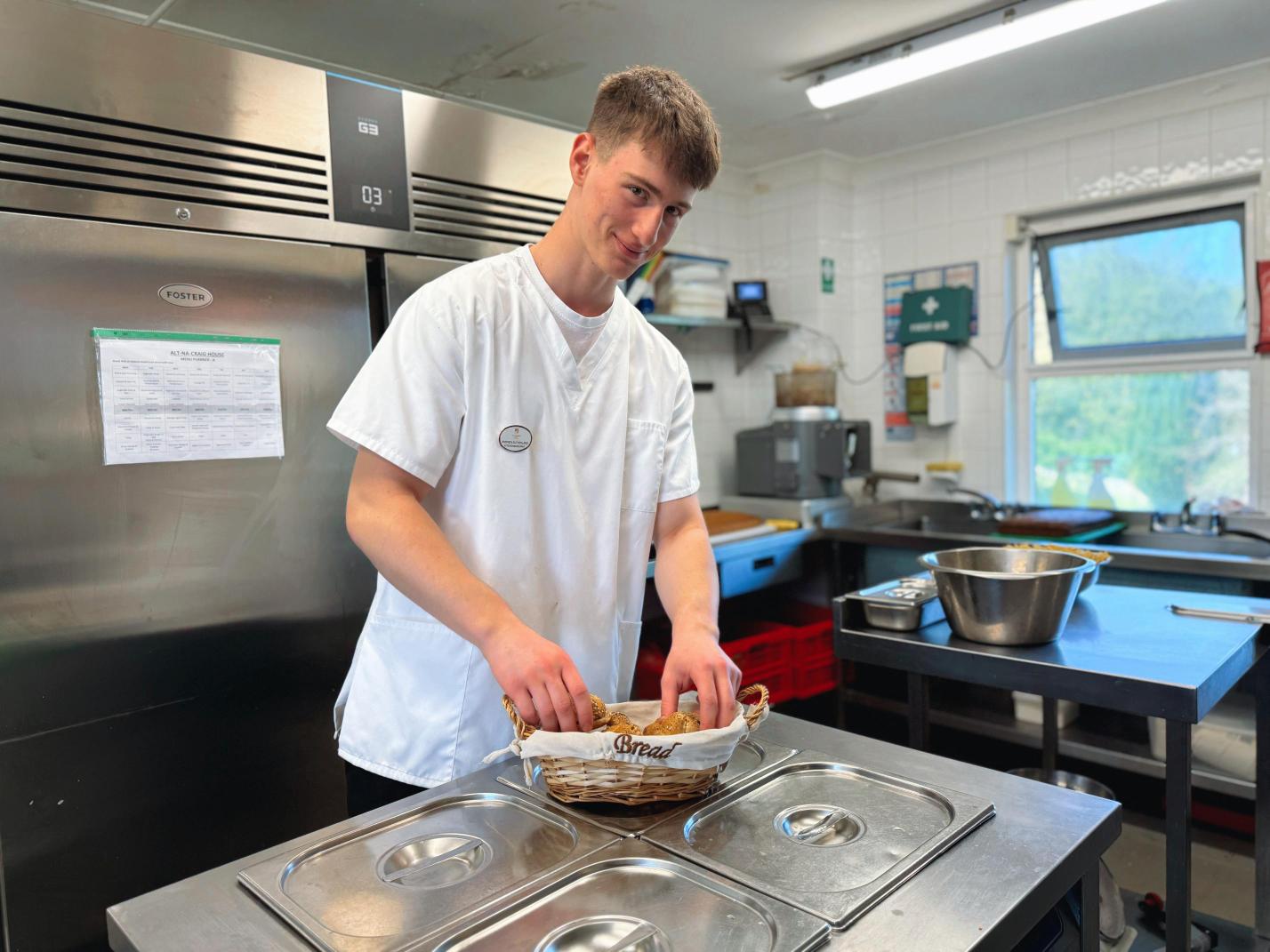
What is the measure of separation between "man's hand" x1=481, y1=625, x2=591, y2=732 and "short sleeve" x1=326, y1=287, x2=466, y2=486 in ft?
1.07

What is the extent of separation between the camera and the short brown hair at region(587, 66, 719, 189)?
121 cm

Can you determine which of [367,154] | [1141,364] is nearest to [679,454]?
[367,154]

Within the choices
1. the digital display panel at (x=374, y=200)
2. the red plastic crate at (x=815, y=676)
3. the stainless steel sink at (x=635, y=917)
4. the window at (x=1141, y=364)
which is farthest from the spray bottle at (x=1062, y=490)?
the stainless steel sink at (x=635, y=917)

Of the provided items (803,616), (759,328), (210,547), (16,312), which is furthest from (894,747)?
(759,328)

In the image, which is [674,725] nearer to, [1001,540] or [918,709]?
[918,709]

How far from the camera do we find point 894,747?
1239 mm

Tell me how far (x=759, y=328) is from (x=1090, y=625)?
269cm

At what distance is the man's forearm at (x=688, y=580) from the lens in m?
1.33

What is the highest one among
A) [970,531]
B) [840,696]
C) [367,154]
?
[367,154]

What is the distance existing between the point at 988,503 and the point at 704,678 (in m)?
3.12

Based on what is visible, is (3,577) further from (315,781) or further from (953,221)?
(953,221)

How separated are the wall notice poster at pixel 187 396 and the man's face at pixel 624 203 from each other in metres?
1.01

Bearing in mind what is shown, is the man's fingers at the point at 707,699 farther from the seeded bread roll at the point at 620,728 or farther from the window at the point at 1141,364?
the window at the point at 1141,364

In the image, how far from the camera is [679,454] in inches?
61.1
